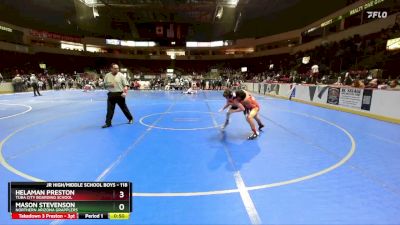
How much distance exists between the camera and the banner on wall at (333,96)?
45.2 ft

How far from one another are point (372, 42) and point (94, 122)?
82.4ft

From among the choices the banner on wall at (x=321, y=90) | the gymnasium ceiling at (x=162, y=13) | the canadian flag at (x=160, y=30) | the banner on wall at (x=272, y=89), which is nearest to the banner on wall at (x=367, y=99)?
the banner on wall at (x=321, y=90)

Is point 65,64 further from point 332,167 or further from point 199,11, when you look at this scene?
point 332,167

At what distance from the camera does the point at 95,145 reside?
20.6 ft

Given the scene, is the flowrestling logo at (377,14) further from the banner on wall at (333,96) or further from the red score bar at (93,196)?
the red score bar at (93,196)

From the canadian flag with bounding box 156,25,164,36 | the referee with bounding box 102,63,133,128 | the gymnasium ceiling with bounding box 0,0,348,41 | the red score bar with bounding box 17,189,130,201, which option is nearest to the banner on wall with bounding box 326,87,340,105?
the referee with bounding box 102,63,133,128

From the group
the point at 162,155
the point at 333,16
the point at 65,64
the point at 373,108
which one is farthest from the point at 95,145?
the point at 65,64

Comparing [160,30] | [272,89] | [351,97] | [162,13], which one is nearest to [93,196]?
[351,97]
